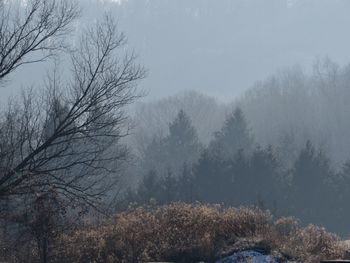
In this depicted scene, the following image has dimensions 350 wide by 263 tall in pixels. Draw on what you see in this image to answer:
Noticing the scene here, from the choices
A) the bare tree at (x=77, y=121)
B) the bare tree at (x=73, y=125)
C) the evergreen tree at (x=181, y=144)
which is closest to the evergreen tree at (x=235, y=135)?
the evergreen tree at (x=181, y=144)

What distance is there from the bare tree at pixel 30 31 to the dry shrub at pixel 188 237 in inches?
→ 168

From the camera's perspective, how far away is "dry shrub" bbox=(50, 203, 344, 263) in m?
11.7

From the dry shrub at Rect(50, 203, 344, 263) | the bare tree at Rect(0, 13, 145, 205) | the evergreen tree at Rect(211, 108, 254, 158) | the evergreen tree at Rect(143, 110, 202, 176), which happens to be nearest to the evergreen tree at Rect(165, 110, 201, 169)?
the evergreen tree at Rect(143, 110, 202, 176)

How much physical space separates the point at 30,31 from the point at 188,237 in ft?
21.7

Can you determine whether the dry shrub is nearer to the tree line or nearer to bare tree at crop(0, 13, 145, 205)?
bare tree at crop(0, 13, 145, 205)

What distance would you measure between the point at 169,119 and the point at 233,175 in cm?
5233

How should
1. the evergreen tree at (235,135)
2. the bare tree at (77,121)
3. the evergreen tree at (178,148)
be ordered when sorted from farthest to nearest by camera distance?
1. the evergreen tree at (178,148)
2. the evergreen tree at (235,135)
3. the bare tree at (77,121)

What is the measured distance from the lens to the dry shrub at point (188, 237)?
1171 centimetres

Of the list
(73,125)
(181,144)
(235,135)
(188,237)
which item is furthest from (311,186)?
(188,237)

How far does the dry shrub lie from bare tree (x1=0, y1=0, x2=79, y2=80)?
4.26m

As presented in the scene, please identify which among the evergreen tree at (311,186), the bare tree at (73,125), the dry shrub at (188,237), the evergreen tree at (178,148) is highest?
the evergreen tree at (178,148)

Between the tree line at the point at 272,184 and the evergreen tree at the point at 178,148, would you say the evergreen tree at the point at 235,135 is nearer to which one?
the evergreen tree at the point at 178,148

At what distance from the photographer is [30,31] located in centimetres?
1650

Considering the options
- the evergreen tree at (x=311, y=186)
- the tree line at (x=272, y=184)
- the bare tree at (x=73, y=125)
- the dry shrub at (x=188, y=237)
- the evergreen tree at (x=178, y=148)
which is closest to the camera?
the dry shrub at (x=188, y=237)
